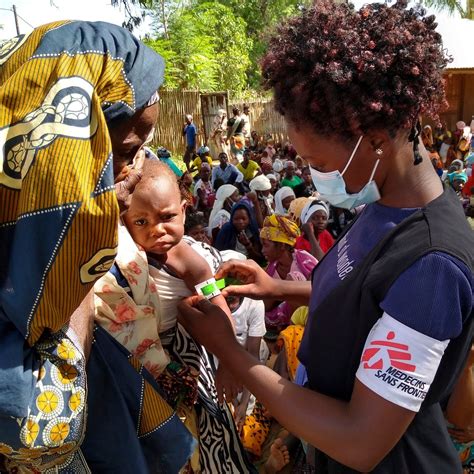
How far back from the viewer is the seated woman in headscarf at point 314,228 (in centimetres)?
505

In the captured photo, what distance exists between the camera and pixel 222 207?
7090mm

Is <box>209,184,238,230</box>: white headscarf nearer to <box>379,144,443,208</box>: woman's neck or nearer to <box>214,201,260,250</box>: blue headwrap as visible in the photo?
<box>214,201,260,250</box>: blue headwrap

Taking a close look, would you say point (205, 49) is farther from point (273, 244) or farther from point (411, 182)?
point (411, 182)

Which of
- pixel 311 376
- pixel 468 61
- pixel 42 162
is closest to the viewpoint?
pixel 42 162

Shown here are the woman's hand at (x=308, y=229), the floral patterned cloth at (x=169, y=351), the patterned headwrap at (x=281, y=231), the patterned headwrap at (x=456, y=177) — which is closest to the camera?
the floral patterned cloth at (x=169, y=351)

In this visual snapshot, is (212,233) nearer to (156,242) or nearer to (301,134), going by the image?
(156,242)

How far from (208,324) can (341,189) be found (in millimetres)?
566

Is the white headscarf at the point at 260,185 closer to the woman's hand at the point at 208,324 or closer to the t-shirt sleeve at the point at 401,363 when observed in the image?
the woman's hand at the point at 208,324

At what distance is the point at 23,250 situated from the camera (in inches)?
34.4

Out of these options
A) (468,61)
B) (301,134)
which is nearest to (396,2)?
(301,134)

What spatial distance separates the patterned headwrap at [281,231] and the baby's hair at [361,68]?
3.40 m

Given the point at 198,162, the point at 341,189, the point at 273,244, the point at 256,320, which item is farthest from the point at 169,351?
the point at 198,162

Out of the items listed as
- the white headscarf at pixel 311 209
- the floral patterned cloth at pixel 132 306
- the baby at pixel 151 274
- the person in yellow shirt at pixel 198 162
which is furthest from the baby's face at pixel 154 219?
the person in yellow shirt at pixel 198 162

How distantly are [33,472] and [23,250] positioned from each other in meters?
0.58
